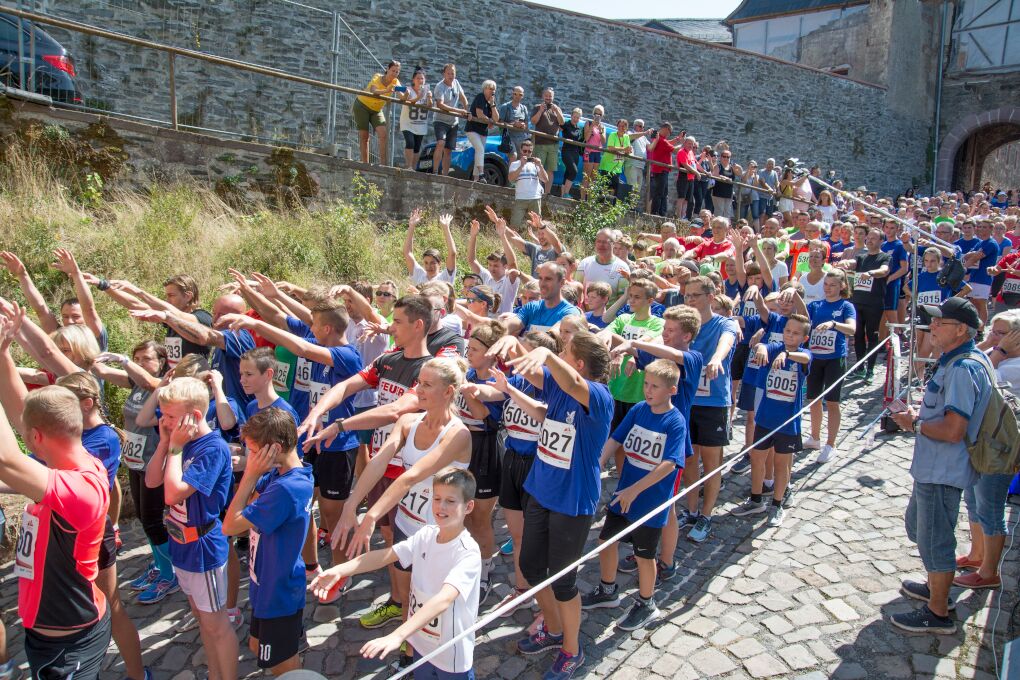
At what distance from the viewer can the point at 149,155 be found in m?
10.5

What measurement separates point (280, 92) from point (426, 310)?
43.8 feet

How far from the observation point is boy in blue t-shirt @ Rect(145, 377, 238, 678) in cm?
382

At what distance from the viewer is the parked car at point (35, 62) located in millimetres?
9703

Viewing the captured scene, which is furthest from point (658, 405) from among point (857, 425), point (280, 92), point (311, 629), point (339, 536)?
point (280, 92)

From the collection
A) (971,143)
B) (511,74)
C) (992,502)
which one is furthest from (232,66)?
(971,143)

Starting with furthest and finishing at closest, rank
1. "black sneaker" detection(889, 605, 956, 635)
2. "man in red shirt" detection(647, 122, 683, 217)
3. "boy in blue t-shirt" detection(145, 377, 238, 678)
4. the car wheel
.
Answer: "man in red shirt" detection(647, 122, 683, 217) < the car wheel < "black sneaker" detection(889, 605, 956, 635) < "boy in blue t-shirt" detection(145, 377, 238, 678)

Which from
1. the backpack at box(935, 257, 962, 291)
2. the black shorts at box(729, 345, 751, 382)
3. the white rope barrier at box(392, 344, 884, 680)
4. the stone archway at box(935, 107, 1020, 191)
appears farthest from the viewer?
the stone archway at box(935, 107, 1020, 191)

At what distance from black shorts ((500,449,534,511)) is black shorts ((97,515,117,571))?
7.31ft

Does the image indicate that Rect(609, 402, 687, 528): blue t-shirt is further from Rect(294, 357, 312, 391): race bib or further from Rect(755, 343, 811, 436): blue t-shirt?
Rect(294, 357, 312, 391): race bib

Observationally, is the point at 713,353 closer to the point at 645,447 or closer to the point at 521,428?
the point at 645,447

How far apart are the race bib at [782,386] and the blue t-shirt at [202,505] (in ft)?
13.7

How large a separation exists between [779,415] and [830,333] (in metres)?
1.66

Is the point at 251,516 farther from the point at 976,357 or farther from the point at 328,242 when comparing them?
the point at 328,242

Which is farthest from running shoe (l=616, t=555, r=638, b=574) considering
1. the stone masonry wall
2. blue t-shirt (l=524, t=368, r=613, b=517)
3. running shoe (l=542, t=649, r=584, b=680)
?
the stone masonry wall
